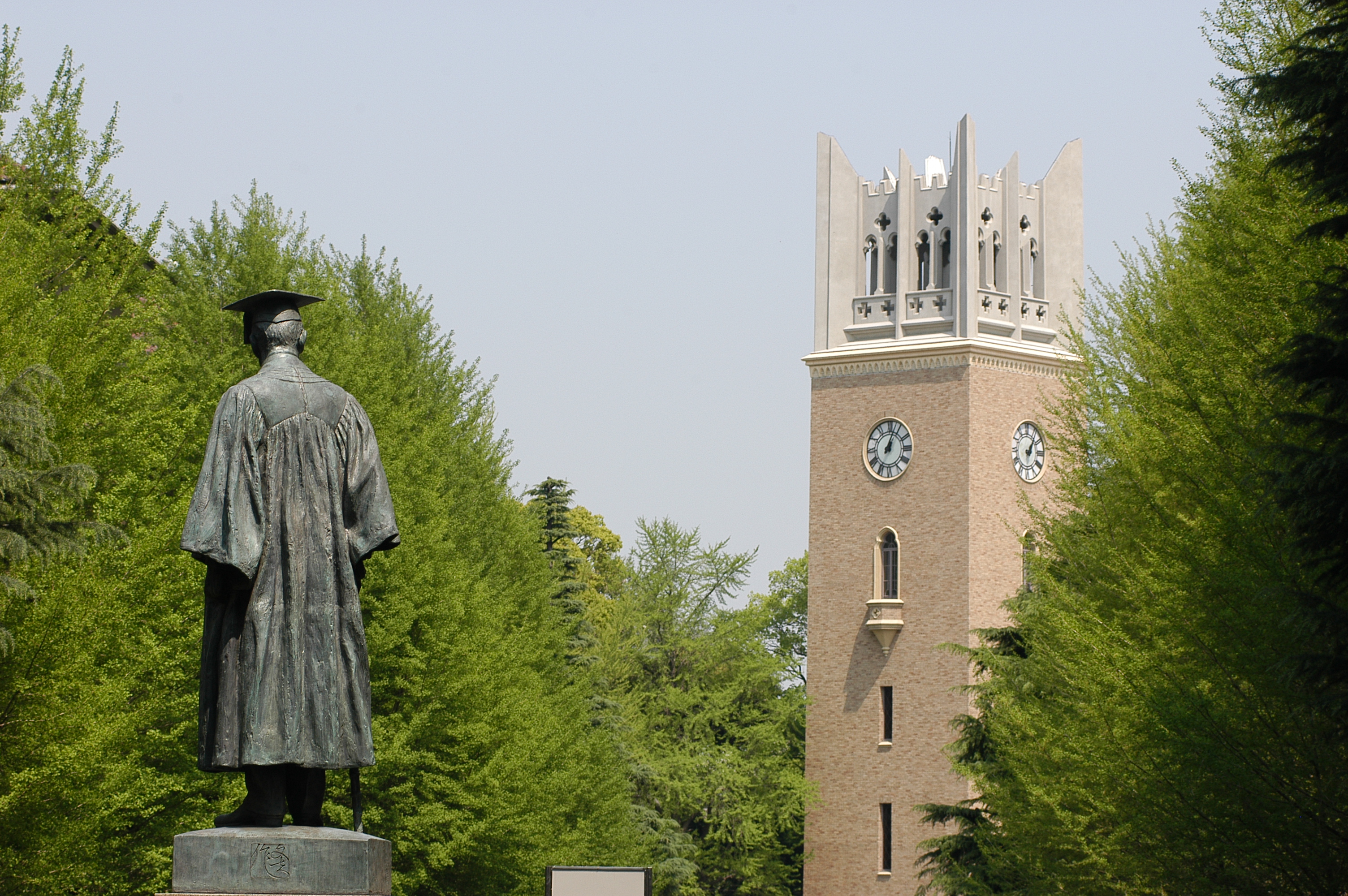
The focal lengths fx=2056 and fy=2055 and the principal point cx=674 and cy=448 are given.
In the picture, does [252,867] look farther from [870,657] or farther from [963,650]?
[870,657]

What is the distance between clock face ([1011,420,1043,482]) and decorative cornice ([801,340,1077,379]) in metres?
1.50

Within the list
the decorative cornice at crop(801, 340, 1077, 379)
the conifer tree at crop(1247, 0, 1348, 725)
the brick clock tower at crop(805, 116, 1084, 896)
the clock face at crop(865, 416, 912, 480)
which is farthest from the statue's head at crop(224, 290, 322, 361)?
the clock face at crop(865, 416, 912, 480)

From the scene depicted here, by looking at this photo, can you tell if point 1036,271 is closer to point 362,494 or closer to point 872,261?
point 872,261

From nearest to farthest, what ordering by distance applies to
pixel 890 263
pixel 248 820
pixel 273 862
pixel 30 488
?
pixel 273 862
pixel 248 820
pixel 30 488
pixel 890 263

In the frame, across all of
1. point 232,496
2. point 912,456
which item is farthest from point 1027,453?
point 232,496

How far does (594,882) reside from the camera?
842 inches

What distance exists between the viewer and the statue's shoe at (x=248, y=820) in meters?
8.71

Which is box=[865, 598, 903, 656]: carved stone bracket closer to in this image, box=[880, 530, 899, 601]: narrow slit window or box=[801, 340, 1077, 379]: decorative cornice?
box=[880, 530, 899, 601]: narrow slit window

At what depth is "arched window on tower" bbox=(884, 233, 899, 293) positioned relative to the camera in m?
55.9

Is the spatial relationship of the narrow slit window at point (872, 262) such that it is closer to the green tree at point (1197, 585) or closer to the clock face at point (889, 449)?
the clock face at point (889, 449)

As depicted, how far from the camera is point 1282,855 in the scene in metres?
16.1

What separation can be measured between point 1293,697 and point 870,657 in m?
38.7

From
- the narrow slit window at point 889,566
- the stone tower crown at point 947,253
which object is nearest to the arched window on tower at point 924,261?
the stone tower crown at point 947,253

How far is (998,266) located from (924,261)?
199cm
